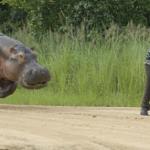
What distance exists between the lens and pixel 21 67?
33.5ft

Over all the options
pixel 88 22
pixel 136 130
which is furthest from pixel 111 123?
pixel 88 22

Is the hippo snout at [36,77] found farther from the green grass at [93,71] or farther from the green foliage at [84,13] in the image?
the green foliage at [84,13]

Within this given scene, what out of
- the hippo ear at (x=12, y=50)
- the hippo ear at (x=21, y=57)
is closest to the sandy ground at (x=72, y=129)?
the hippo ear at (x=21, y=57)

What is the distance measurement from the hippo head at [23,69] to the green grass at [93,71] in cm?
208

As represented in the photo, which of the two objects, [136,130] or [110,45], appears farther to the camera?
[110,45]

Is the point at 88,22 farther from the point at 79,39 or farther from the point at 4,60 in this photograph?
the point at 4,60

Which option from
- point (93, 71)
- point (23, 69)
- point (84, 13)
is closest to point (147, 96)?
point (23, 69)

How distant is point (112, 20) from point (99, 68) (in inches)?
181

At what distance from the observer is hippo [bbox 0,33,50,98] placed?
9953mm

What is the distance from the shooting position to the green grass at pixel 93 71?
12.8m

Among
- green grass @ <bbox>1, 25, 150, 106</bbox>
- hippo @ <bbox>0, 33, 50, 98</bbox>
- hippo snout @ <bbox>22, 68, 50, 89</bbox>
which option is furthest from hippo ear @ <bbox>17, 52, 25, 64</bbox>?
green grass @ <bbox>1, 25, 150, 106</bbox>

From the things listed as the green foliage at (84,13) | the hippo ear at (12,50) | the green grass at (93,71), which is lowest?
the green grass at (93,71)

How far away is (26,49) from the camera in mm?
10367

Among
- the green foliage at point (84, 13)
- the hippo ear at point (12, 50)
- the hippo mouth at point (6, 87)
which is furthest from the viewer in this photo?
the green foliage at point (84, 13)
